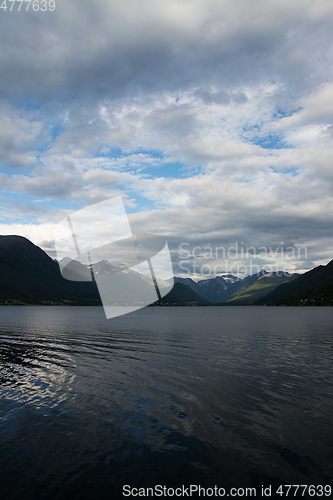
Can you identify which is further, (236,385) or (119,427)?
(236,385)

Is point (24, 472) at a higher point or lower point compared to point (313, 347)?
higher

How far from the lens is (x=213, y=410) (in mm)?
23469

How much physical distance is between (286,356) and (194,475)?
37.7 metres

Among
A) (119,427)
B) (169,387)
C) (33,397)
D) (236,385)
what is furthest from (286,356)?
(33,397)

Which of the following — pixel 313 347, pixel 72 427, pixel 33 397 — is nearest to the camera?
pixel 72 427

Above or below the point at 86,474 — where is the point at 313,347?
below

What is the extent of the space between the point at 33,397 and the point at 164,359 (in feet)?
71.4

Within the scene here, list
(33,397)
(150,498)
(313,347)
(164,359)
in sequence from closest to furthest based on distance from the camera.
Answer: (150,498)
(33,397)
(164,359)
(313,347)

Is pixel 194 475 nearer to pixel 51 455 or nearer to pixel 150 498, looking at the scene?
pixel 150 498

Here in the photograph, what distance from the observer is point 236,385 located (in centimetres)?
3006

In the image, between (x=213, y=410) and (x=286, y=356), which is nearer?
(x=213, y=410)

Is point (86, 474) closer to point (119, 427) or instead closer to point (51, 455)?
point (51, 455)

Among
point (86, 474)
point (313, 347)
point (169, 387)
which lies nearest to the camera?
point (86, 474)

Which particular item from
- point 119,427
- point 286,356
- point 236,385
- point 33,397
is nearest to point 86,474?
point 119,427
